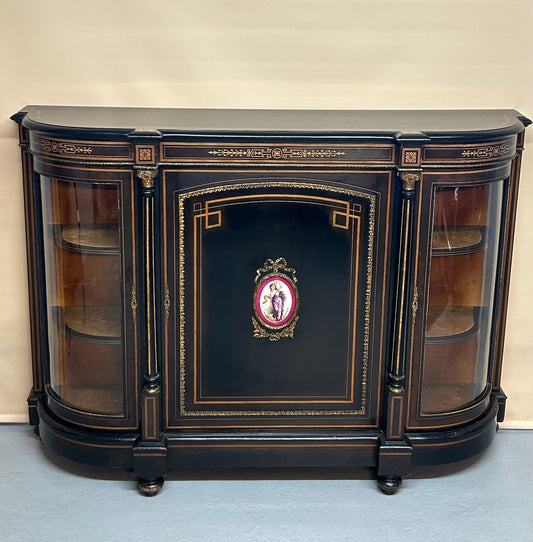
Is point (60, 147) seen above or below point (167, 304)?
Result: above

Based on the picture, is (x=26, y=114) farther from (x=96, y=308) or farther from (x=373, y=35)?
(x=373, y=35)

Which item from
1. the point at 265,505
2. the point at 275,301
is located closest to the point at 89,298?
the point at 275,301

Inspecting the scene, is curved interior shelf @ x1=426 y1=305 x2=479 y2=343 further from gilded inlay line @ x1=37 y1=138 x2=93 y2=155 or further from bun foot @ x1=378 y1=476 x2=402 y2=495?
gilded inlay line @ x1=37 y1=138 x2=93 y2=155

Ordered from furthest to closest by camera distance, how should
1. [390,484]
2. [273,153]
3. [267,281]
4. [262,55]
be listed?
[262,55] → [390,484] → [267,281] → [273,153]

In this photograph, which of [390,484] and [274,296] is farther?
[390,484]

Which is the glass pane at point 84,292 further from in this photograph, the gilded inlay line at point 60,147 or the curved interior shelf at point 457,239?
the curved interior shelf at point 457,239

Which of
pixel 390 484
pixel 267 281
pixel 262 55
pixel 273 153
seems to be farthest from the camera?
pixel 262 55

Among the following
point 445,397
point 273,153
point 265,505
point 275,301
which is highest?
point 273,153

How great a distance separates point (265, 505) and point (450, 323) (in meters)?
0.85

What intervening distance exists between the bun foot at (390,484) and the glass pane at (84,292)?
2.94 feet

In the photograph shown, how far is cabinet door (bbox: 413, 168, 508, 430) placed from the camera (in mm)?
2848

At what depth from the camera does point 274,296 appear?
2.87m

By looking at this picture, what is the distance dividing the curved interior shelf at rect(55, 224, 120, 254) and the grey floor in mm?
786

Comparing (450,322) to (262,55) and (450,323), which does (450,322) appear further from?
(262,55)
